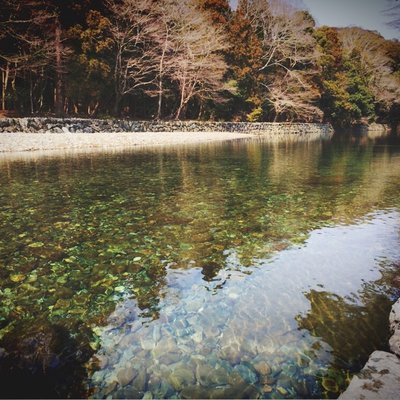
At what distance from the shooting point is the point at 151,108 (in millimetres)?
37906

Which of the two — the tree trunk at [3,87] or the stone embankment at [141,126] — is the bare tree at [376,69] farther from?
the tree trunk at [3,87]

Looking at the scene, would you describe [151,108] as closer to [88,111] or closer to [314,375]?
[88,111]

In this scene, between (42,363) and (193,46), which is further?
(193,46)

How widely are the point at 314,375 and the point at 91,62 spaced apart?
28.6 metres

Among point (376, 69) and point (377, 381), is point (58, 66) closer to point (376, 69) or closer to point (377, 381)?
point (377, 381)

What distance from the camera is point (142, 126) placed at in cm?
2945

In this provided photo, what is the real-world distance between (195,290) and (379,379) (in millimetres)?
2343

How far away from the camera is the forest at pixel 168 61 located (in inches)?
1003

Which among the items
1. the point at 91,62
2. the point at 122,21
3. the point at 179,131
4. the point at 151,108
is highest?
the point at 122,21

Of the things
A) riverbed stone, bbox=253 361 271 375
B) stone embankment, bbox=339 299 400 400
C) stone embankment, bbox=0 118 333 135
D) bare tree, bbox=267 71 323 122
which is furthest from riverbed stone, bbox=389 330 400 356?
bare tree, bbox=267 71 323 122

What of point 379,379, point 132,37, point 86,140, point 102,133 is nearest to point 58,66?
point 102,133

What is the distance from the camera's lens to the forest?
25.5 meters

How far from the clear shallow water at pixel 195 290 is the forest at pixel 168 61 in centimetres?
1933

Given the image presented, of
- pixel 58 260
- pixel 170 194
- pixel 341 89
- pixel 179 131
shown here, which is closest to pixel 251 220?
pixel 170 194
